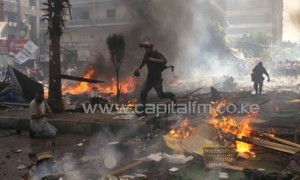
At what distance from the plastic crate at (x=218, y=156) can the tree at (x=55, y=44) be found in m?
6.17

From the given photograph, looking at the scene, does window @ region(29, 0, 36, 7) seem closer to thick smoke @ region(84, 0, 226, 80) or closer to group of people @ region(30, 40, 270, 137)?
thick smoke @ region(84, 0, 226, 80)

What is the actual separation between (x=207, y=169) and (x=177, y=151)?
1.15 metres

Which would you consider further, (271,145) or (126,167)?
(271,145)

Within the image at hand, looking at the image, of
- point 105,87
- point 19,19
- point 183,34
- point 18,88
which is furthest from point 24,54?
point 19,19

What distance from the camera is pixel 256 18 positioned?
84.0m

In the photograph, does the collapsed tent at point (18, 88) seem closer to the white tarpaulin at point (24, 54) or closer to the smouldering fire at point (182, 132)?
the white tarpaulin at point (24, 54)

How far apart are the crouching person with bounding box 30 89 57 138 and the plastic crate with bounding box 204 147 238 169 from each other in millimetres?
4491

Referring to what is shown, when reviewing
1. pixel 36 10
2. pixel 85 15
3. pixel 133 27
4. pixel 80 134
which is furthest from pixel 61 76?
pixel 36 10

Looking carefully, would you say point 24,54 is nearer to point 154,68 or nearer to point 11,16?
point 154,68

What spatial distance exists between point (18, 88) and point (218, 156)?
978cm

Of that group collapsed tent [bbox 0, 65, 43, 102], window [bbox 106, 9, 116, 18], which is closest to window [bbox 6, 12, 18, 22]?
window [bbox 106, 9, 116, 18]

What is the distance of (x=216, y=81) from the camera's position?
27078mm

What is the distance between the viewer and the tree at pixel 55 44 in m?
10.3

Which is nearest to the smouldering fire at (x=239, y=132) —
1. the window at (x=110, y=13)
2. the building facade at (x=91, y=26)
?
the building facade at (x=91, y=26)
